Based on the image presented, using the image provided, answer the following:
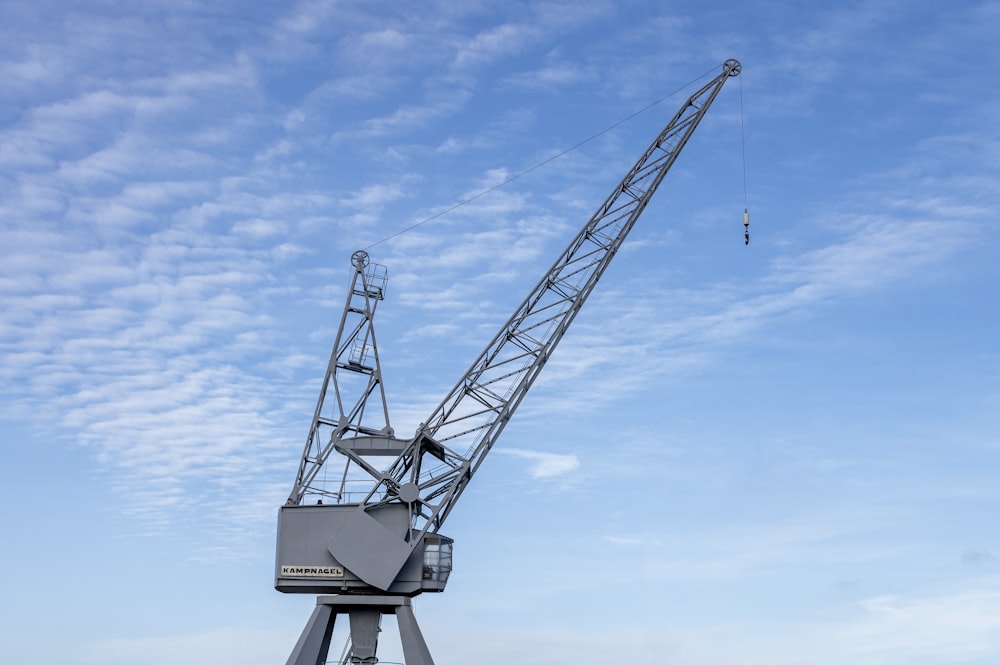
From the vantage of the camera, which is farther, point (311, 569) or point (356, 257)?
point (356, 257)

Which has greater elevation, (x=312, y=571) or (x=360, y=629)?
(x=312, y=571)

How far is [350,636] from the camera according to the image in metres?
52.5

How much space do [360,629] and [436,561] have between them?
14.9 ft

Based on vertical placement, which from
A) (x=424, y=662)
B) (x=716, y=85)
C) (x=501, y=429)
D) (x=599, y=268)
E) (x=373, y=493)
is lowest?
(x=424, y=662)

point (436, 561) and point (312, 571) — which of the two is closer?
point (312, 571)

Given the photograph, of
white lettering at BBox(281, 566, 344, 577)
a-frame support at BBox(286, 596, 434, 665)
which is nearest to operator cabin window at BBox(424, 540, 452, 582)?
a-frame support at BBox(286, 596, 434, 665)

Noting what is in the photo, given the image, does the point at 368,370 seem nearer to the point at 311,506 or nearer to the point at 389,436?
the point at 389,436

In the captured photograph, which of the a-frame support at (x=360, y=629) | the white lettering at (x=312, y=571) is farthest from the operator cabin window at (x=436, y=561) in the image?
the white lettering at (x=312, y=571)

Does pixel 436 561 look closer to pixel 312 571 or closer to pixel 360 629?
pixel 360 629

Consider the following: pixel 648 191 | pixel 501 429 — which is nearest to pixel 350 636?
pixel 501 429

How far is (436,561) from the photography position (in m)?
52.7

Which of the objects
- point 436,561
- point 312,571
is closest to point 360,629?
point 312,571

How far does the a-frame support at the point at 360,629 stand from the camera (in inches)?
2015

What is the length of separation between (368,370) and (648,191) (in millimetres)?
16863
